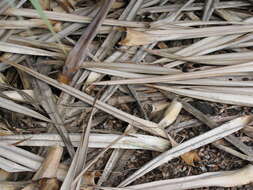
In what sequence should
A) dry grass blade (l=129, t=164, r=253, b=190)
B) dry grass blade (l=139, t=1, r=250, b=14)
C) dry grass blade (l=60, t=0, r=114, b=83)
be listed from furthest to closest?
dry grass blade (l=139, t=1, r=250, b=14) < dry grass blade (l=60, t=0, r=114, b=83) < dry grass blade (l=129, t=164, r=253, b=190)

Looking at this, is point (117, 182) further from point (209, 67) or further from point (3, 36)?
point (3, 36)

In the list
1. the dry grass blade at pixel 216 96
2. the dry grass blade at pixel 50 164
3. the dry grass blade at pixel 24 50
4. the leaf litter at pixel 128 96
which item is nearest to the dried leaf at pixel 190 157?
the leaf litter at pixel 128 96

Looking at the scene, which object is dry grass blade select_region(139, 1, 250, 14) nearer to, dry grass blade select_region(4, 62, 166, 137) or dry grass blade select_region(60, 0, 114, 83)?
dry grass blade select_region(60, 0, 114, 83)

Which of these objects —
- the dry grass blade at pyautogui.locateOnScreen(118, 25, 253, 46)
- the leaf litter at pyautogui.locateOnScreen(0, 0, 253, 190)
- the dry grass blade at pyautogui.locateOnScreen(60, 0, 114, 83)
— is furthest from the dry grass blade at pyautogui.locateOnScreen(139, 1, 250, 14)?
the dry grass blade at pyautogui.locateOnScreen(60, 0, 114, 83)

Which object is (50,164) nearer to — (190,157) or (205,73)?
(190,157)

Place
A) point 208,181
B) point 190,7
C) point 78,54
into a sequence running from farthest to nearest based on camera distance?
point 190,7
point 78,54
point 208,181

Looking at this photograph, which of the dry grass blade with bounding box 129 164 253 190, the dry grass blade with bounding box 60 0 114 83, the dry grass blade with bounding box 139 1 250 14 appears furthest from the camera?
the dry grass blade with bounding box 139 1 250 14

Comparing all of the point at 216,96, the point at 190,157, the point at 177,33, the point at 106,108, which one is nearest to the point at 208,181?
the point at 190,157
